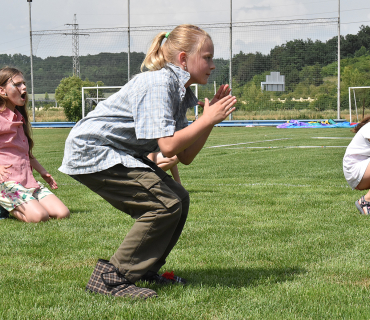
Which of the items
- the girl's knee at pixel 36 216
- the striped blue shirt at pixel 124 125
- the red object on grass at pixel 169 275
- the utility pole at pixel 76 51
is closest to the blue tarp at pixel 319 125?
the utility pole at pixel 76 51

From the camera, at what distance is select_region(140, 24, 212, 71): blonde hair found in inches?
103

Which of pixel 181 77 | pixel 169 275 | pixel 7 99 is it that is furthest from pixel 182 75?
pixel 7 99

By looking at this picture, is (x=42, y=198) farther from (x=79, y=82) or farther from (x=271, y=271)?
(x=79, y=82)

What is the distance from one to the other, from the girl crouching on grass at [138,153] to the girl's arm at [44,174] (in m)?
2.45

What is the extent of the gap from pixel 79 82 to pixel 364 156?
3582 cm

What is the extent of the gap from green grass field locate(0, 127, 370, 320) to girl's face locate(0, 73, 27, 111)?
1.25 meters

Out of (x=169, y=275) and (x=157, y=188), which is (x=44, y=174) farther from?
(x=157, y=188)

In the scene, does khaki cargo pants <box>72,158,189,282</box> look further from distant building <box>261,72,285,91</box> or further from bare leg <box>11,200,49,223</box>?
distant building <box>261,72,285,91</box>

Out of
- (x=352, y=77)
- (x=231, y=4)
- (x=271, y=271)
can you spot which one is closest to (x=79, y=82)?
(x=231, y=4)

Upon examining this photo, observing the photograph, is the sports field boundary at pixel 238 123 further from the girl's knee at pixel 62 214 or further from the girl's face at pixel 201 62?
the girl's face at pixel 201 62

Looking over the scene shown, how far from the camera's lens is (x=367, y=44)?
5041 cm

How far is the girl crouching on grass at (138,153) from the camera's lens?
2.52m

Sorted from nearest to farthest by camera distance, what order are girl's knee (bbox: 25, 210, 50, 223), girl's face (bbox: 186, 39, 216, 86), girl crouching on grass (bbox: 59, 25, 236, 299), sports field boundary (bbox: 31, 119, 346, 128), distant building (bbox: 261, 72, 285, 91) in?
girl crouching on grass (bbox: 59, 25, 236, 299), girl's face (bbox: 186, 39, 216, 86), girl's knee (bbox: 25, 210, 50, 223), sports field boundary (bbox: 31, 119, 346, 128), distant building (bbox: 261, 72, 285, 91)

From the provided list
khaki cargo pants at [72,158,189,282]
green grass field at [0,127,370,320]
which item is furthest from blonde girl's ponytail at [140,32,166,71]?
green grass field at [0,127,370,320]
